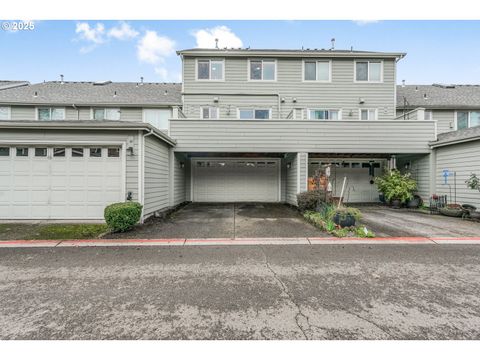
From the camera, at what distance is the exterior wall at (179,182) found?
36.6 ft

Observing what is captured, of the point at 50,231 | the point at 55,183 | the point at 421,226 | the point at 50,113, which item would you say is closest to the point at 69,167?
the point at 55,183

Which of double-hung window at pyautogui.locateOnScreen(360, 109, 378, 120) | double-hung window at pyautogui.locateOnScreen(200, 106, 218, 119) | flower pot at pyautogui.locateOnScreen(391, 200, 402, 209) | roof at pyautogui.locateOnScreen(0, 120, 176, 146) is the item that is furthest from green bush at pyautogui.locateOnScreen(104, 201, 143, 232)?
double-hung window at pyautogui.locateOnScreen(360, 109, 378, 120)

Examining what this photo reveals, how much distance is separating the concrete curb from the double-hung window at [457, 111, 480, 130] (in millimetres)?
10964

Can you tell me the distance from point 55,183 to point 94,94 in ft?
29.1

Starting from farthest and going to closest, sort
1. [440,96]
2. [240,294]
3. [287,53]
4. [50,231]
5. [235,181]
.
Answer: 1. [440,96]
2. [235,181]
3. [287,53]
4. [50,231]
5. [240,294]

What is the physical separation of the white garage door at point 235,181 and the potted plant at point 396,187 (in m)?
5.38

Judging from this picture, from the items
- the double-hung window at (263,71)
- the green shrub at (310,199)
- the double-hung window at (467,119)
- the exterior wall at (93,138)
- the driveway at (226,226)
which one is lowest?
the driveway at (226,226)

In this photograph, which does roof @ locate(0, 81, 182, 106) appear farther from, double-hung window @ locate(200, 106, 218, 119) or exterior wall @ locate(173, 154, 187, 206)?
exterior wall @ locate(173, 154, 187, 206)

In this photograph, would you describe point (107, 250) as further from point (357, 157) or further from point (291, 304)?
point (357, 157)

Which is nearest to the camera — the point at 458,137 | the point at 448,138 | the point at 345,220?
the point at 345,220

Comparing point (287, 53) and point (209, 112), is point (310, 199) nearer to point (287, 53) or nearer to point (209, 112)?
point (209, 112)

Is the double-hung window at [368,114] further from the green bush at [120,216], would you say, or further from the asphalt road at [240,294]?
the green bush at [120,216]

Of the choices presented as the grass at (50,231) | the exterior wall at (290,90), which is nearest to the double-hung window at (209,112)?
the exterior wall at (290,90)

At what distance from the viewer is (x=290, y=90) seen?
13242mm
